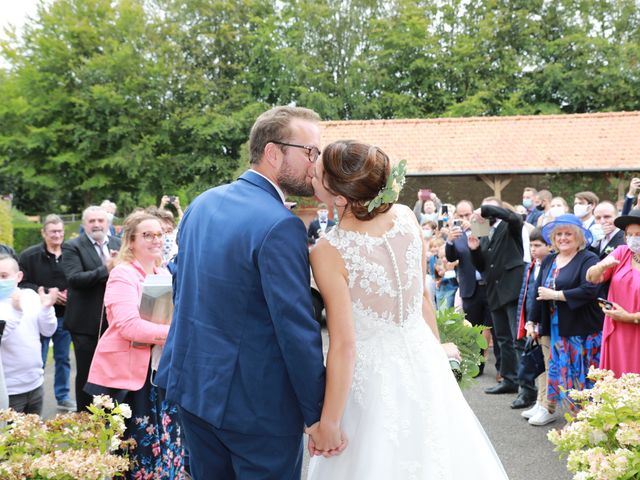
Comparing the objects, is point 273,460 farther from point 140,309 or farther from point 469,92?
point 469,92

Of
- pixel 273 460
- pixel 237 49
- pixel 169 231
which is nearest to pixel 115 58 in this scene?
pixel 237 49

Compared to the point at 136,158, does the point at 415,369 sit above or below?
below

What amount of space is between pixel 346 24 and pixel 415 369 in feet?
111

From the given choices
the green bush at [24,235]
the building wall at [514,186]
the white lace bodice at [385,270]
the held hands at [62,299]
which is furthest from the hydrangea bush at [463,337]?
the green bush at [24,235]

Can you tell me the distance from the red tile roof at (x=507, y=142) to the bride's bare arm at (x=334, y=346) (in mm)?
16914

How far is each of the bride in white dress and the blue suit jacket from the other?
15 centimetres

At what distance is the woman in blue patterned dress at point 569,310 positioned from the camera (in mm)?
5195

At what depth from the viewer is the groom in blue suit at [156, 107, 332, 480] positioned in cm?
216

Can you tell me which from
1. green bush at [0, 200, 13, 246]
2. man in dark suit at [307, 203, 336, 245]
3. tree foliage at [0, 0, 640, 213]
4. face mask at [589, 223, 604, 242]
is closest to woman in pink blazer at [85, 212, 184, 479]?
face mask at [589, 223, 604, 242]

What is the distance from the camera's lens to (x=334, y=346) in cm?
232

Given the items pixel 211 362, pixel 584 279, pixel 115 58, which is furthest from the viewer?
pixel 115 58

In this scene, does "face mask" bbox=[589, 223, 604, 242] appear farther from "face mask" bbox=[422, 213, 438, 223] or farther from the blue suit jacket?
the blue suit jacket

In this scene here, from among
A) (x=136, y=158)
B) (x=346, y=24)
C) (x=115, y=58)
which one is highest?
(x=346, y=24)

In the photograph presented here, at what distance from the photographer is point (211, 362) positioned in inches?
88.1
